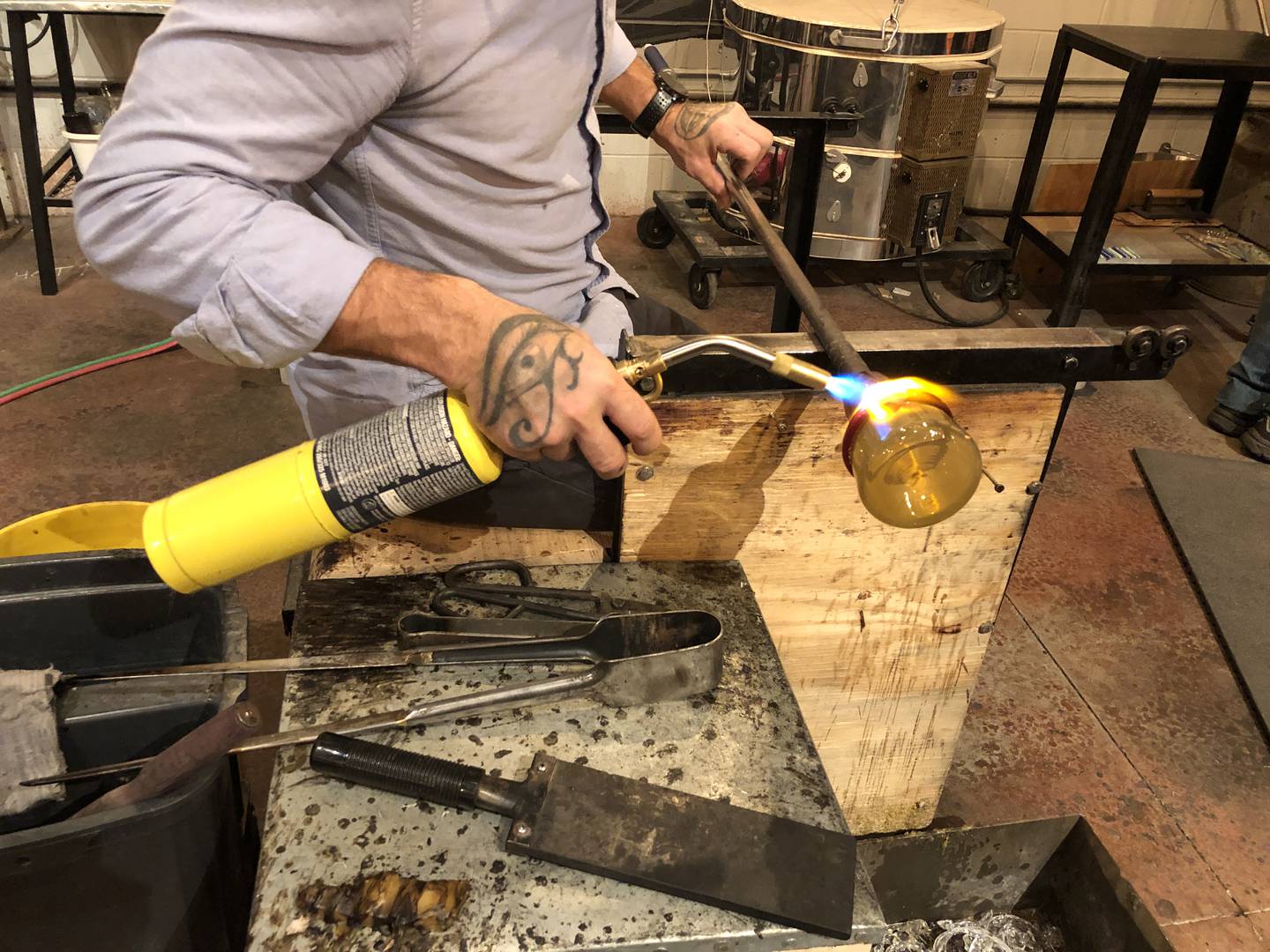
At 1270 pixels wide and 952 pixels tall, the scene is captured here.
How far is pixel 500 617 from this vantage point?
90 centimetres

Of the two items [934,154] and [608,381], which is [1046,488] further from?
[608,381]

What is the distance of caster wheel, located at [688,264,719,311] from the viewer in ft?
9.06

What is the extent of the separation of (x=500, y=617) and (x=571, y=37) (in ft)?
1.95

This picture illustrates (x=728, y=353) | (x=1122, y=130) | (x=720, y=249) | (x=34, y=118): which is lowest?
(x=720, y=249)

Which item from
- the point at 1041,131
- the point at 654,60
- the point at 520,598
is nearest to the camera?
the point at 520,598

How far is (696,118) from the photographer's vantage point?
137 centimetres

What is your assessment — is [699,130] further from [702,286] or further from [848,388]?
[702,286]

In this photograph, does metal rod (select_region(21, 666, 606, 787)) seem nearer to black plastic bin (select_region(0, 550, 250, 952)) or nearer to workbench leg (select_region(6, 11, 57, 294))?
black plastic bin (select_region(0, 550, 250, 952))

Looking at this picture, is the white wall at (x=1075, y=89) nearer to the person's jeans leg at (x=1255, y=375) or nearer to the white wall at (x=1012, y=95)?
the white wall at (x=1012, y=95)

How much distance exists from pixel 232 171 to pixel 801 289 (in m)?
0.61

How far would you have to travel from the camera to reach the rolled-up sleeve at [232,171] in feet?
2.33

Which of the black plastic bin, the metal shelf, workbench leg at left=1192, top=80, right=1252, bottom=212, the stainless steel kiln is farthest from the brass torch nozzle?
workbench leg at left=1192, top=80, right=1252, bottom=212

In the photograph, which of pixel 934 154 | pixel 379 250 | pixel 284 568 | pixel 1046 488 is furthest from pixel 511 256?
pixel 934 154

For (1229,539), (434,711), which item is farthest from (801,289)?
(1229,539)
